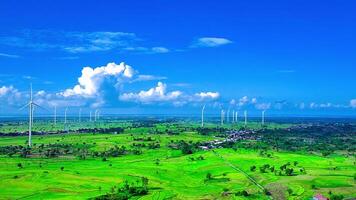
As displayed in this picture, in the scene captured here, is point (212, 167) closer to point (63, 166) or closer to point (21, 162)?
point (63, 166)

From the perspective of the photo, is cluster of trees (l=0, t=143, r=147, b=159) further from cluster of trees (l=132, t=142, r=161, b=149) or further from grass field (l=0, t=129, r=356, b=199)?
grass field (l=0, t=129, r=356, b=199)

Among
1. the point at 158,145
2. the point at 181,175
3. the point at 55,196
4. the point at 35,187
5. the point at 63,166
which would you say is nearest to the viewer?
the point at 55,196

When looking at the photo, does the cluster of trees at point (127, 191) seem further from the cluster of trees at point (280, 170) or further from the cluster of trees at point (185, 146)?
the cluster of trees at point (185, 146)

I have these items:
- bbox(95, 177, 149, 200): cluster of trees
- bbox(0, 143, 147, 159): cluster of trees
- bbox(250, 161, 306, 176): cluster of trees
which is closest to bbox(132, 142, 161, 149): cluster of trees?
bbox(0, 143, 147, 159): cluster of trees

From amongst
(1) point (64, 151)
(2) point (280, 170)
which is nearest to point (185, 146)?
(1) point (64, 151)

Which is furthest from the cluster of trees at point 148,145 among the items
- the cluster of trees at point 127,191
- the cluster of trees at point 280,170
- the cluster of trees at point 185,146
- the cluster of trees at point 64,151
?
the cluster of trees at point 127,191

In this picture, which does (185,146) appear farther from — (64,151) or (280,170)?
(280,170)

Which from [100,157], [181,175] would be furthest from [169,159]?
[181,175]
